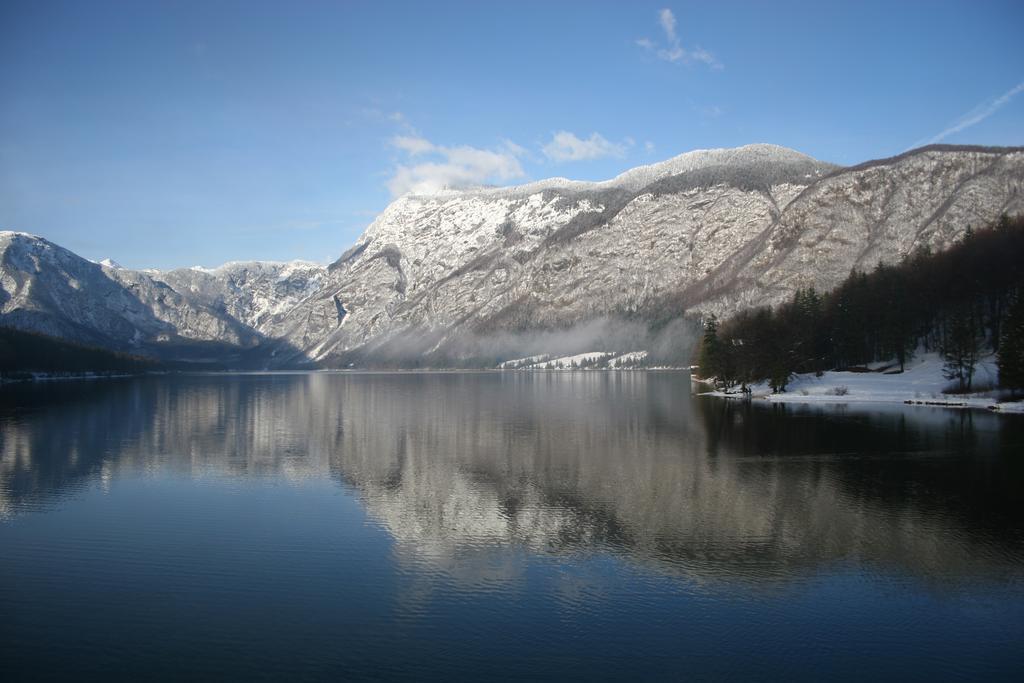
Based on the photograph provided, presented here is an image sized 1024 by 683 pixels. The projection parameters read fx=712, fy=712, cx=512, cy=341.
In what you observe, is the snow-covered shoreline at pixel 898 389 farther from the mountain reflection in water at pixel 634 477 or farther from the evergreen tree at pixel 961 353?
the mountain reflection in water at pixel 634 477

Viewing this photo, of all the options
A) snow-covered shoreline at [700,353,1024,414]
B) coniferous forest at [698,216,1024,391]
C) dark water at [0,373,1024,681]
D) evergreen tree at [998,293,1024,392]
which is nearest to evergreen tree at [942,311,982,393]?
coniferous forest at [698,216,1024,391]

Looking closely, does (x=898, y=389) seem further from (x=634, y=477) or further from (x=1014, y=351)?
(x=634, y=477)

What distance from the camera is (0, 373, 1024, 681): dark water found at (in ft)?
63.6

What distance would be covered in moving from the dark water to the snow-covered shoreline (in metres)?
29.5

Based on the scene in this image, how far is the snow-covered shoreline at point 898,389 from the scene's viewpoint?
81.7 m

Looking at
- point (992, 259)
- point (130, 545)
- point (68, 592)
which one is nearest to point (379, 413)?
point (130, 545)

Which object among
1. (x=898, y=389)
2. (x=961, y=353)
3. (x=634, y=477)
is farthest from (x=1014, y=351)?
(x=634, y=477)

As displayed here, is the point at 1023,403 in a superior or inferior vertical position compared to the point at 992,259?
inferior

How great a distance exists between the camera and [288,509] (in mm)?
36625

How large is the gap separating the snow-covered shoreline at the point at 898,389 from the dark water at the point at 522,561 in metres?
29.5

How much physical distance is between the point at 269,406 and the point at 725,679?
100m

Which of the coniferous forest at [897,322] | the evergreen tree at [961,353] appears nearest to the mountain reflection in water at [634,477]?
the evergreen tree at [961,353]

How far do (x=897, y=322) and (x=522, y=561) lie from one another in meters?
88.2

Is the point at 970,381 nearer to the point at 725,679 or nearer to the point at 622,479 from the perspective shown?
the point at 622,479
